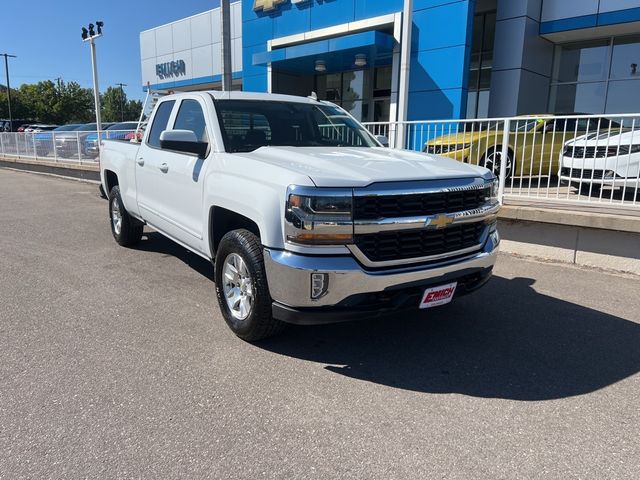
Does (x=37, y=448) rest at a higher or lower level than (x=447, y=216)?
lower

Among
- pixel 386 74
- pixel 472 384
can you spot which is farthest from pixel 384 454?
pixel 386 74

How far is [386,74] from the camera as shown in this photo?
18.0 m

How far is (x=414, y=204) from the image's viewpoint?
3.32 m

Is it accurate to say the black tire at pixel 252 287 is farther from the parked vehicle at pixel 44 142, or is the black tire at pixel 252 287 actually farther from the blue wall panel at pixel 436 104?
the parked vehicle at pixel 44 142

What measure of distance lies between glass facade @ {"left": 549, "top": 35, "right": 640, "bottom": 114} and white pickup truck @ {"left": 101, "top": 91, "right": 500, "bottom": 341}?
45.3ft

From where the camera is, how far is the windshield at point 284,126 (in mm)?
4328

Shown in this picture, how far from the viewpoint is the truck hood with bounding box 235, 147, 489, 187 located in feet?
10.4

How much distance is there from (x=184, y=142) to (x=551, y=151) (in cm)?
521

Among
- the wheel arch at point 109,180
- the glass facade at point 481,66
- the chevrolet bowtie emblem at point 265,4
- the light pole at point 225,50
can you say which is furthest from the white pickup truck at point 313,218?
the chevrolet bowtie emblem at point 265,4

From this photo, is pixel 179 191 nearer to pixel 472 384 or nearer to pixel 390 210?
pixel 390 210

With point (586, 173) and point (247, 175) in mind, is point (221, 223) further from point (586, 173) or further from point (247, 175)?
point (586, 173)

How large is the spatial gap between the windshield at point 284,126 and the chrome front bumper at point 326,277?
1.37 m

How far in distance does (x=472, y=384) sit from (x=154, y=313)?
2792 millimetres

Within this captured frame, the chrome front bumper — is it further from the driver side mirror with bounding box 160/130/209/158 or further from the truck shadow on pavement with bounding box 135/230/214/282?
the truck shadow on pavement with bounding box 135/230/214/282
